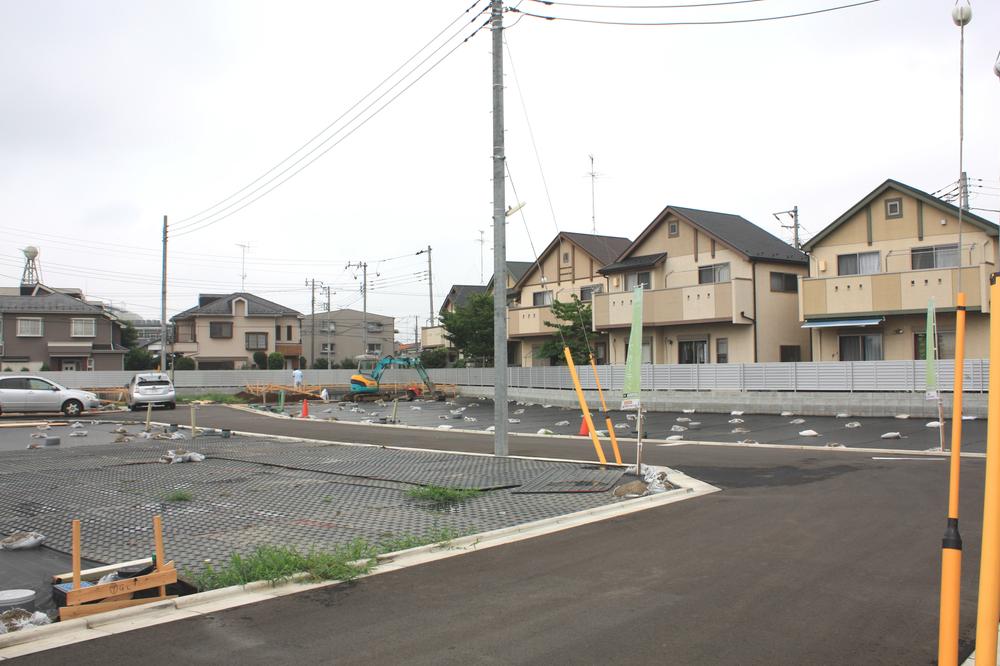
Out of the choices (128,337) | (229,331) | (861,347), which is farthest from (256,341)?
(861,347)

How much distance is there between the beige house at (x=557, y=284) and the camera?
142 feet

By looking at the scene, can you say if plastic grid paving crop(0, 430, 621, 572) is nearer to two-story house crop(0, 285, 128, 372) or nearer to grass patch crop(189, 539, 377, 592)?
grass patch crop(189, 539, 377, 592)

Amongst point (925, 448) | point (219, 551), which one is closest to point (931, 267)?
point (925, 448)

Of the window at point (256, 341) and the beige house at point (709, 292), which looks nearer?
the beige house at point (709, 292)

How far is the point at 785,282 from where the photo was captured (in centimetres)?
3459

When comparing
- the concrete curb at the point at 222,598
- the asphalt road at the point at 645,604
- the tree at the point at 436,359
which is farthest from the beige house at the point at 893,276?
the tree at the point at 436,359

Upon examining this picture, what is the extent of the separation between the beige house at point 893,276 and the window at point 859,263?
0.13ft

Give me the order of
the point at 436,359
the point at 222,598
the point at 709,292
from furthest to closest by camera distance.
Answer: the point at 436,359, the point at 709,292, the point at 222,598

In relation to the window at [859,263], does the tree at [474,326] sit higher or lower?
lower

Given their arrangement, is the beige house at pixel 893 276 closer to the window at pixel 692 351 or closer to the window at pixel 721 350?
the window at pixel 721 350

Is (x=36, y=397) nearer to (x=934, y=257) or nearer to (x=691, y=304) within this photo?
(x=691, y=304)

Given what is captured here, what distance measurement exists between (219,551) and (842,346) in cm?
2790

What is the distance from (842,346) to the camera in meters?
30.1

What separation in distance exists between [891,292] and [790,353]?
23.3ft
